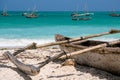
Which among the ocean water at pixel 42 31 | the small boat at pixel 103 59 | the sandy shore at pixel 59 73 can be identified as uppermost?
the small boat at pixel 103 59

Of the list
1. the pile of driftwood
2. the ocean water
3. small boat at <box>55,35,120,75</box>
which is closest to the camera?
the pile of driftwood

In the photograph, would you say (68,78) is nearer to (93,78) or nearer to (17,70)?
(93,78)

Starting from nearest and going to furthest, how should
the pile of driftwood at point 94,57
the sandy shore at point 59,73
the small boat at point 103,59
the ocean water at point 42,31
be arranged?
the pile of driftwood at point 94,57
the small boat at point 103,59
the sandy shore at point 59,73
the ocean water at point 42,31

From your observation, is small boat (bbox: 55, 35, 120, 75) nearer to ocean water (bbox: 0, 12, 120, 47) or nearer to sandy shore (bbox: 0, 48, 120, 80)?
sandy shore (bbox: 0, 48, 120, 80)

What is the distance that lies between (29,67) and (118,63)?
7.51ft

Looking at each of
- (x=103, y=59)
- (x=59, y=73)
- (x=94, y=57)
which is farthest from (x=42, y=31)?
(x=103, y=59)

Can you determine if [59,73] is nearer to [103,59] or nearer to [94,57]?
[94,57]

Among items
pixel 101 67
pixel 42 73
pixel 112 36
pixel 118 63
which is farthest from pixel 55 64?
pixel 112 36

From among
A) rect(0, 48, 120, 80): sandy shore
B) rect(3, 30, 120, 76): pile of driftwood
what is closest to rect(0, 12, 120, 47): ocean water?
rect(0, 48, 120, 80): sandy shore

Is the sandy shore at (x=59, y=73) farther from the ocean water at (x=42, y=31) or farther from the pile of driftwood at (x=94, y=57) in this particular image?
the ocean water at (x=42, y=31)

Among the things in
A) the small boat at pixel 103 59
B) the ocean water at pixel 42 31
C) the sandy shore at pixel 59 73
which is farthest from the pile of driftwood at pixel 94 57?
the ocean water at pixel 42 31

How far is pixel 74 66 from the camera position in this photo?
32.8 ft

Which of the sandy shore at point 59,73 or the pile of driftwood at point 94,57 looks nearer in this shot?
the pile of driftwood at point 94,57

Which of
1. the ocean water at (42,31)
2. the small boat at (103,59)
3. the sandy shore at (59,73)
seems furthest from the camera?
the ocean water at (42,31)
